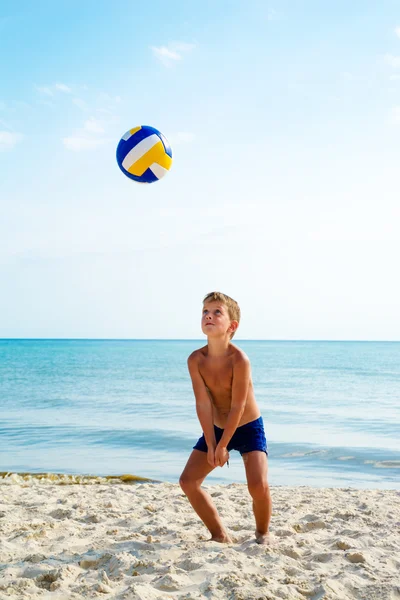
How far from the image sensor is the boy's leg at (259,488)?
12.9 feet

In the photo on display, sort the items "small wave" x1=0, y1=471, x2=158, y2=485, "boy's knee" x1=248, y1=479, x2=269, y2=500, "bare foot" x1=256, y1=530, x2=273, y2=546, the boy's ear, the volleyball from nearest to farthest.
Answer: "boy's knee" x1=248, y1=479, x2=269, y2=500
"bare foot" x1=256, y1=530, x2=273, y2=546
the boy's ear
the volleyball
"small wave" x1=0, y1=471, x2=158, y2=485

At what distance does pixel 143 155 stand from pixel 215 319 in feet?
8.13

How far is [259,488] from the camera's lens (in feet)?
12.8

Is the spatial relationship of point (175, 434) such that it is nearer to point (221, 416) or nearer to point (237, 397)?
point (221, 416)

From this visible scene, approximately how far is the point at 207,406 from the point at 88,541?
4.28ft

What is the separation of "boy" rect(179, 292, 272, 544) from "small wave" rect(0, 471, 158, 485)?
368 centimetres

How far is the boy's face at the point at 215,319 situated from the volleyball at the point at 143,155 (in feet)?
7.51

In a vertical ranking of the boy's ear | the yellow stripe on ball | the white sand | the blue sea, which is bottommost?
the blue sea

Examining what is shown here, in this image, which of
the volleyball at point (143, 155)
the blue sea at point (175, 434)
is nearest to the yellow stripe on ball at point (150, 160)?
the volleyball at point (143, 155)

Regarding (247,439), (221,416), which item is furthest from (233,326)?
(247,439)

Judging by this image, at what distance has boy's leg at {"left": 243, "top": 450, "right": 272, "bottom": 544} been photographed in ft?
12.9

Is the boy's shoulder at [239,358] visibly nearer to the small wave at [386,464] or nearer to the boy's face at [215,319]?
the boy's face at [215,319]

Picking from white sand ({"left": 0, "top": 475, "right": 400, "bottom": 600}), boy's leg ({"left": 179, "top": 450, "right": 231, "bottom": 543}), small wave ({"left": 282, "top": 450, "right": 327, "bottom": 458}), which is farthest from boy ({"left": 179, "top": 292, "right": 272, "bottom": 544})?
small wave ({"left": 282, "top": 450, "right": 327, "bottom": 458})

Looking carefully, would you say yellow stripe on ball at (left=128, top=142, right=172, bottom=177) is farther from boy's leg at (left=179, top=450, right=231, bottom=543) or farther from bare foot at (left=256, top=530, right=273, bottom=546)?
bare foot at (left=256, top=530, right=273, bottom=546)
